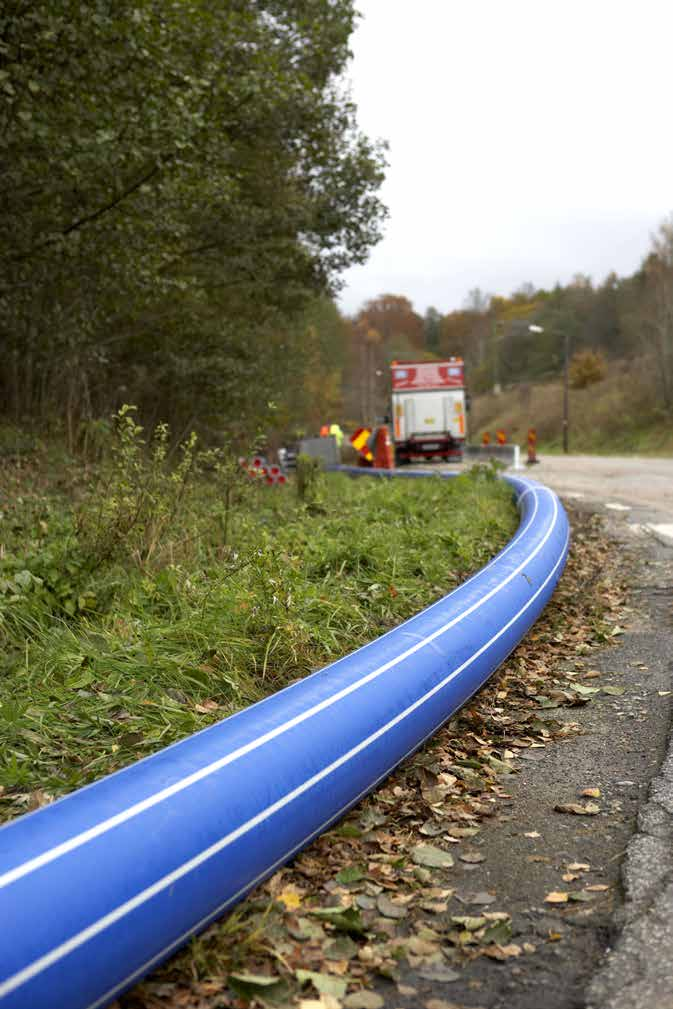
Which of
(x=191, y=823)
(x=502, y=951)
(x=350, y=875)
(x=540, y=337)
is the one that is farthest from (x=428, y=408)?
(x=540, y=337)

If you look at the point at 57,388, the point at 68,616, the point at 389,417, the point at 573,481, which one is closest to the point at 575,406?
the point at 389,417

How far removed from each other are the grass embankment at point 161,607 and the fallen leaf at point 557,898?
1.41 meters

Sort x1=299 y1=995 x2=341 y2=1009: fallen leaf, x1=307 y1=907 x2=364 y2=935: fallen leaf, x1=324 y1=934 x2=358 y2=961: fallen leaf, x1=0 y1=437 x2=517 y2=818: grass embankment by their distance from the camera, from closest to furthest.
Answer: x1=299 y1=995 x2=341 y2=1009: fallen leaf
x1=324 y1=934 x2=358 y2=961: fallen leaf
x1=307 y1=907 x2=364 y2=935: fallen leaf
x1=0 y1=437 x2=517 y2=818: grass embankment

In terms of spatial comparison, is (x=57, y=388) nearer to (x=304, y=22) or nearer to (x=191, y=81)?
(x=191, y=81)

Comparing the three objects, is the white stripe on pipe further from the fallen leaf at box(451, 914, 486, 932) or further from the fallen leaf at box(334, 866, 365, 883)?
the fallen leaf at box(451, 914, 486, 932)

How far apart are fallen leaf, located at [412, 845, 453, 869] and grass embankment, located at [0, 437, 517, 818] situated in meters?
0.97

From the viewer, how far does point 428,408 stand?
28781 mm

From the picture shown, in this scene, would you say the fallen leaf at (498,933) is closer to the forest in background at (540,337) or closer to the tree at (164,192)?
the tree at (164,192)

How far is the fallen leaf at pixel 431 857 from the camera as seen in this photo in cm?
276

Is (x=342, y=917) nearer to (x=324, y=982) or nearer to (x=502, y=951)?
(x=324, y=982)

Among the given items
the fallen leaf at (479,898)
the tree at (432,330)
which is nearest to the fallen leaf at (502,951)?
the fallen leaf at (479,898)

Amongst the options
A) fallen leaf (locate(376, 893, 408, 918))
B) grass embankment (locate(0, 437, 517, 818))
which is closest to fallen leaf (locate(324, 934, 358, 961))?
fallen leaf (locate(376, 893, 408, 918))

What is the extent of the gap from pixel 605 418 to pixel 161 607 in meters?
43.4

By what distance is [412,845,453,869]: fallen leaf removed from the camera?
2.76m
